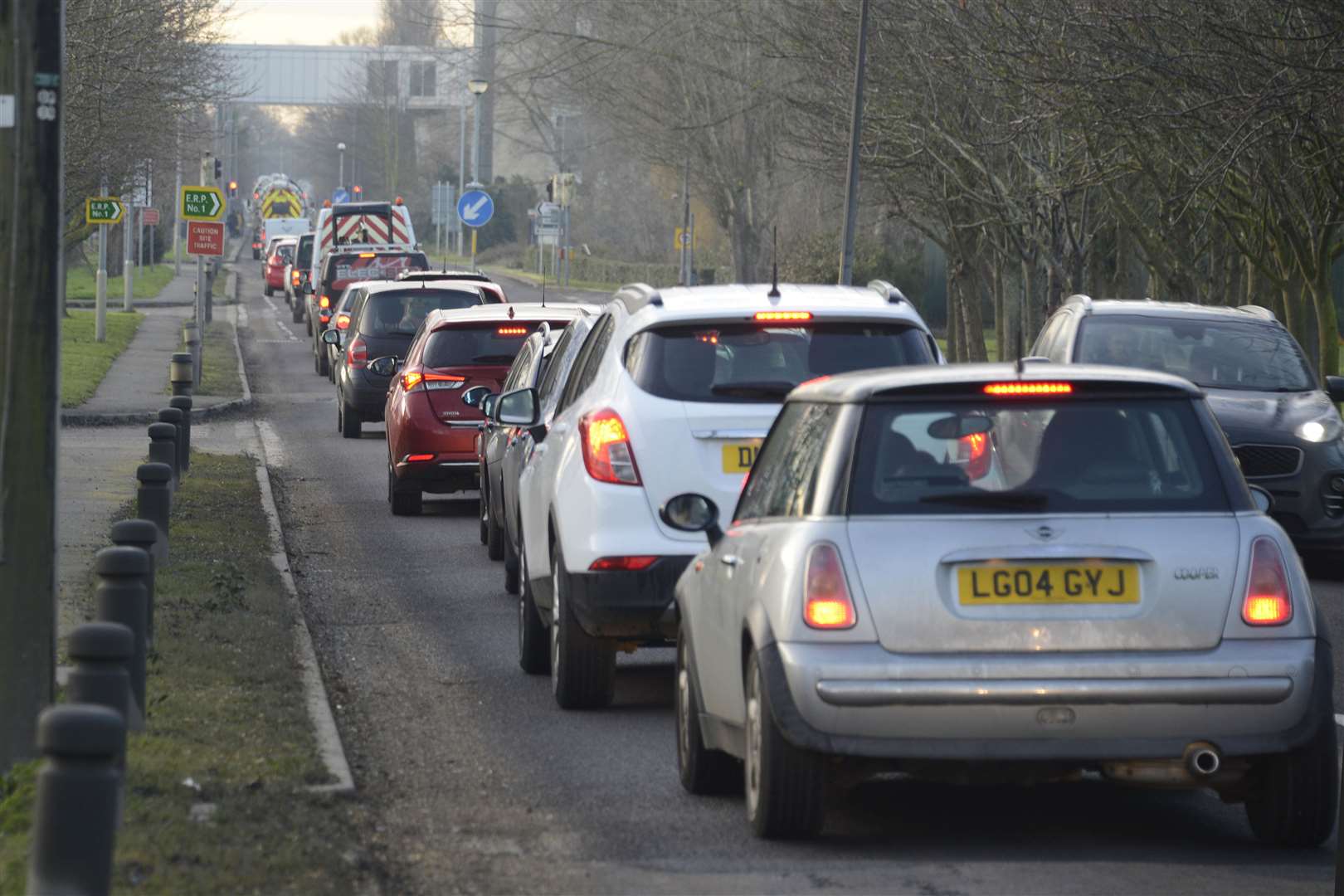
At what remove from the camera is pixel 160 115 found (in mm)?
42344

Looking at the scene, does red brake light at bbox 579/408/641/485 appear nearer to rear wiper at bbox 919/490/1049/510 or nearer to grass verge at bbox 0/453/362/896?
grass verge at bbox 0/453/362/896

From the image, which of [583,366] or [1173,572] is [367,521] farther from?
[1173,572]

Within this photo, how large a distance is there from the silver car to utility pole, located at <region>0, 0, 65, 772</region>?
2.42m

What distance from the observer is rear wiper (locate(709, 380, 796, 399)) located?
898 centimetres

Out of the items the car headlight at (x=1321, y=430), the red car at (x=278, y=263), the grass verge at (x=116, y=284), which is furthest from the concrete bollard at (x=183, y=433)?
the red car at (x=278, y=263)

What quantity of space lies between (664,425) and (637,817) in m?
2.06

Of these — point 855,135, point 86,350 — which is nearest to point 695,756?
point 855,135

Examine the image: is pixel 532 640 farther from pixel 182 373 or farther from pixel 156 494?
pixel 182 373

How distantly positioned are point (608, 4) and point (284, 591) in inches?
1435

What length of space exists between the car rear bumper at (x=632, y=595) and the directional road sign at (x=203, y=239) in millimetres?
24625

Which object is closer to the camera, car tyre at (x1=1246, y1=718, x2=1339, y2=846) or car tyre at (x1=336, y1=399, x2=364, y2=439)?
car tyre at (x1=1246, y1=718, x2=1339, y2=846)

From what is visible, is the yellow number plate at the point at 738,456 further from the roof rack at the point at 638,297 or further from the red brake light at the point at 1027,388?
the red brake light at the point at 1027,388

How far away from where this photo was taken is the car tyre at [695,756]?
24.4 feet

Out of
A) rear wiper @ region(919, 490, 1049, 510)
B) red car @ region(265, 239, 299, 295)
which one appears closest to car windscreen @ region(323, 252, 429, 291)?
red car @ region(265, 239, 299, 295)
